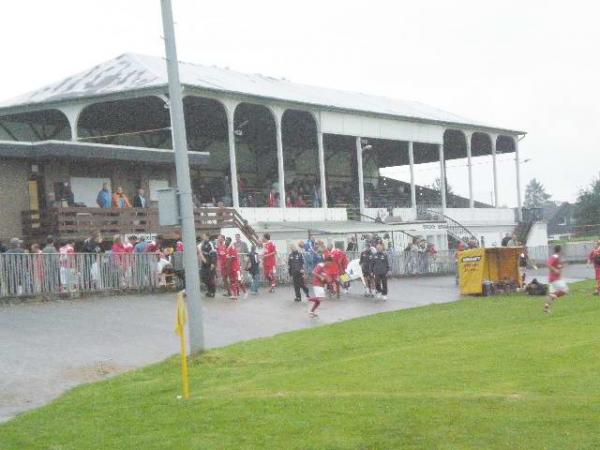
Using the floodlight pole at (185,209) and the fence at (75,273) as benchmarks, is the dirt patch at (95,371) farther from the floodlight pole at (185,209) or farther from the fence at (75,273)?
the fence at (75,273)

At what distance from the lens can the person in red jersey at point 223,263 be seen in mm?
25422

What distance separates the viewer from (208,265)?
2498 centimetres

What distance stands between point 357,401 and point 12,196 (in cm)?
2135

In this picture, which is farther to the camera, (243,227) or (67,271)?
(243,227)

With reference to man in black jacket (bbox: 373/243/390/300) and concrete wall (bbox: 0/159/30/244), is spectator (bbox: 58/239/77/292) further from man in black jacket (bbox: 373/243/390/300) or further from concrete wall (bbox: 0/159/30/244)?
man in black jacket (bbox: 373/243/390/300)

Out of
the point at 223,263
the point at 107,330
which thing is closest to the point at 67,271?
the point at 107,330

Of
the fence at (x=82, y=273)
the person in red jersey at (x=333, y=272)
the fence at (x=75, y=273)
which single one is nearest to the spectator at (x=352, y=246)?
the person in red jersey at (x=333, y=272)

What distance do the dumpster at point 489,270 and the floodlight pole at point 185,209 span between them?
14.8 meters

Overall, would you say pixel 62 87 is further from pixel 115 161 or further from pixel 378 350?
pixel 378 350

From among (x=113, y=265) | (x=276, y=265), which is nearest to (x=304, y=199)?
(x=276, y=265)

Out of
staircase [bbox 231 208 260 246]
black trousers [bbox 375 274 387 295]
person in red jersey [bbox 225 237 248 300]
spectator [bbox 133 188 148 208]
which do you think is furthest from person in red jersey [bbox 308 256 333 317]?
staircase [bbox 231 208 260 246]

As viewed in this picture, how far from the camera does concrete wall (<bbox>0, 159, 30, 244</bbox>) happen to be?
27.9 metres

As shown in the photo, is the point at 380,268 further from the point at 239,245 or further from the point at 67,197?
the point at 67,197

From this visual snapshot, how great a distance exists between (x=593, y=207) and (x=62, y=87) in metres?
53.2
